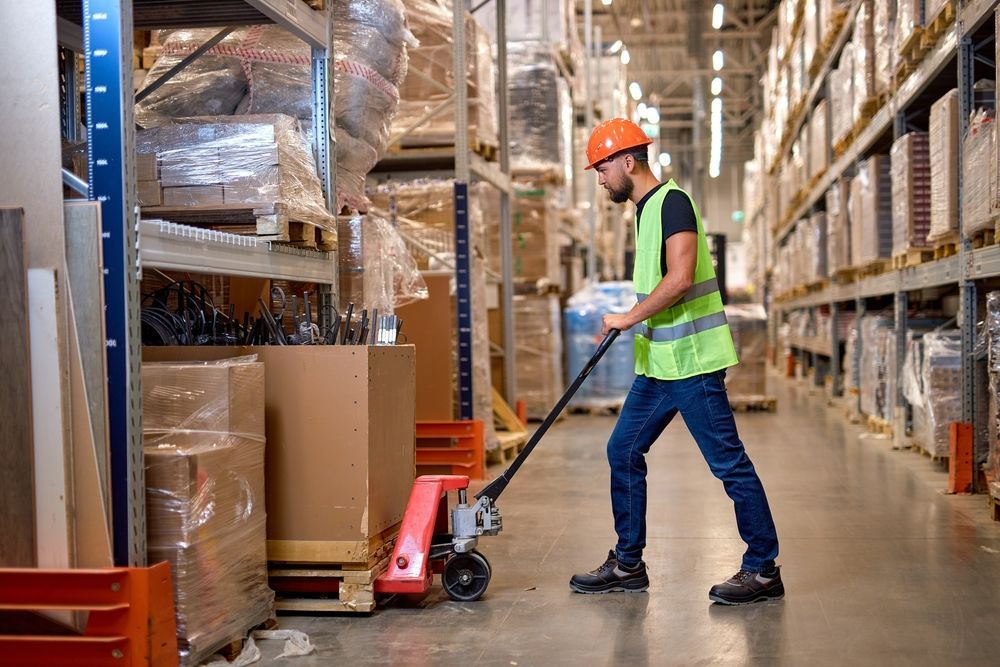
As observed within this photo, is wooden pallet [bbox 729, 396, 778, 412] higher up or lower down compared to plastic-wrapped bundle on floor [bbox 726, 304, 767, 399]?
lower down

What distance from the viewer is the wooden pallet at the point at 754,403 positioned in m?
13.0

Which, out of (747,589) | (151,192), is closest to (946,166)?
(747,589)

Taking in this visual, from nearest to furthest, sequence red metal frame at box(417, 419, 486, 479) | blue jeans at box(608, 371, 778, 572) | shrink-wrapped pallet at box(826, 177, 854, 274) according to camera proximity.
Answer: blue jeans at box(608, 371, 778, 572)
red metal frame at box(417, 419, 486, 479)
shrink-wrapped pallet at box(826, 177, 854, 274)

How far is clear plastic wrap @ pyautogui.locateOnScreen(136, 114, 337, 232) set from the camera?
415cm

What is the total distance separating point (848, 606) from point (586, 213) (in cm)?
1316

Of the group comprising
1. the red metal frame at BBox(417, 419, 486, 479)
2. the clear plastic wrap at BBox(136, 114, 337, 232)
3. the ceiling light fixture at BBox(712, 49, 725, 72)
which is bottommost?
the red metal frame at BBox(417, 419, 486, 479)

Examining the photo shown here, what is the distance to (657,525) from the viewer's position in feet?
19.4

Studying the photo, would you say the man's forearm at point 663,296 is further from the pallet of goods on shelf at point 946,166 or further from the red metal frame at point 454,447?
the red metal frame at point 454,447

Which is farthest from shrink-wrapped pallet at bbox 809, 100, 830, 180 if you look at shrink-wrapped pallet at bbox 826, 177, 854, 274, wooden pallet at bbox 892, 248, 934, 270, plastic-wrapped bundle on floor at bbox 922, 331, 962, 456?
plastic-wrapped bundle on floor at bbox 922, 331, 962, 456

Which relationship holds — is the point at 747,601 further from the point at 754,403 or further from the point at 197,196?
the point at 754,403

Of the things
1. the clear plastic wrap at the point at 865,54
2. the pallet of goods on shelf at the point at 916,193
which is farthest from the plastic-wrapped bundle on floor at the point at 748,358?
the pallet of goods on shelf at the point at 916,193

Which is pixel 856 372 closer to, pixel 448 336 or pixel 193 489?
pixel 448 336

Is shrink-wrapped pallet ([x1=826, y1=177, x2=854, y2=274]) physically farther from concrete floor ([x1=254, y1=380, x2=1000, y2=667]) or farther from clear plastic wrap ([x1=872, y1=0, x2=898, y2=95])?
concrete floor ([x1=254, y1=380, x2=1000, y2=667])

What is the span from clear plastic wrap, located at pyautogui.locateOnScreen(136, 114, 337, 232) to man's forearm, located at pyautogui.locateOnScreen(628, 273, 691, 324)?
4.84 feet
